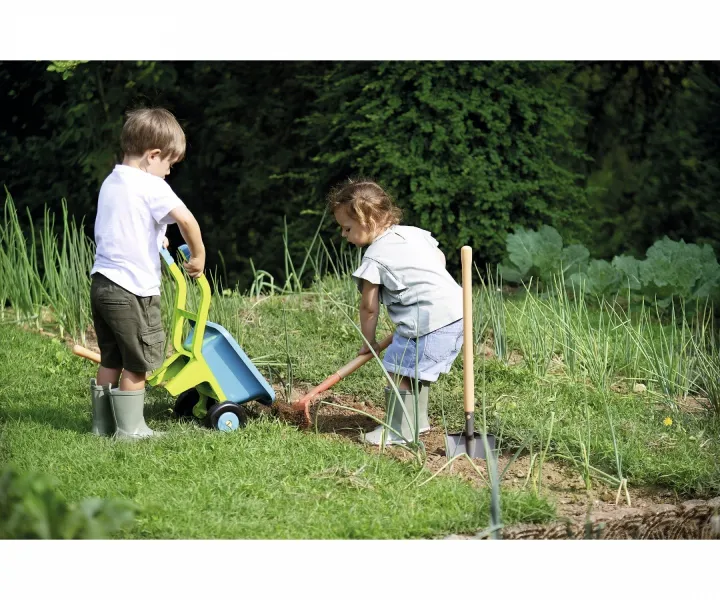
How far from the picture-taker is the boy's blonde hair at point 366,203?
4.12m

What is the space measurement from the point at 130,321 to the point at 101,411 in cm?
44

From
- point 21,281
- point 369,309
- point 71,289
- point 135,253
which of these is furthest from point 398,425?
point 21,281

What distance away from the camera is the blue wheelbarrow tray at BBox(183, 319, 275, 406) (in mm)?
4145

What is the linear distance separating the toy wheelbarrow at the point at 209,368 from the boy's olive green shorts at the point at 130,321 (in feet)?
0.26

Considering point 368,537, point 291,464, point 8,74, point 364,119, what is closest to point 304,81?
point 364,119

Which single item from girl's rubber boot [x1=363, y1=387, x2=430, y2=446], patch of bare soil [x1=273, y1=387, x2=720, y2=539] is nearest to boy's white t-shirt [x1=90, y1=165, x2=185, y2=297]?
patch of bare soil [x1=273, y1=387, x2=720, y2=539]

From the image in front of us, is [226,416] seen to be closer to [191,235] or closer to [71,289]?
[191,235]

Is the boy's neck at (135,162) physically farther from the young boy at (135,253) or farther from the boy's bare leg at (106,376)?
the boy's bare leg at (106,376)

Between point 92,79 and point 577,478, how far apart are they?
18.8ft

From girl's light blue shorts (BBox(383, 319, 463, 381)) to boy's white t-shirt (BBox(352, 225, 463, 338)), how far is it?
0.03 m

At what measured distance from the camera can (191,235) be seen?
3.91 meters

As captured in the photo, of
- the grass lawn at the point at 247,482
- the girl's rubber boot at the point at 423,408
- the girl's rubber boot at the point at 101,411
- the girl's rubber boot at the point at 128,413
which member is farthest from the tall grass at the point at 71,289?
the girl's rubber boot at the point at 423,408

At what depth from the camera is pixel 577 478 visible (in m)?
3.77

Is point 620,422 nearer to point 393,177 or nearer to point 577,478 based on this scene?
point 577,478
